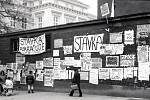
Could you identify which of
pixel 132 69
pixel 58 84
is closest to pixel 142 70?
pixel 132 69

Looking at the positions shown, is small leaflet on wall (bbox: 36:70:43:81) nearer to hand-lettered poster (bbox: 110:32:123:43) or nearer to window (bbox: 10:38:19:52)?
window (bbox: 10:38:19:52)

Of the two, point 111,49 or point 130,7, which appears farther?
point 130,7

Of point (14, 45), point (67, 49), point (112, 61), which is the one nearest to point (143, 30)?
point (112, 61)

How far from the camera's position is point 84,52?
17.4m

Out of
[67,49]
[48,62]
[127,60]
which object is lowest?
[48,62]

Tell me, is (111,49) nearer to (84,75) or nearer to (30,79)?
A: (84,75)

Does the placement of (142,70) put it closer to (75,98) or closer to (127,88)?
(127,88)

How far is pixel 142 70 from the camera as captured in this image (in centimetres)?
1470

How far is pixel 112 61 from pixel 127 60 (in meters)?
0.99

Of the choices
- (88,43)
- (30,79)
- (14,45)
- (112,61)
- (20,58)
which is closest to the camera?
(112,61)

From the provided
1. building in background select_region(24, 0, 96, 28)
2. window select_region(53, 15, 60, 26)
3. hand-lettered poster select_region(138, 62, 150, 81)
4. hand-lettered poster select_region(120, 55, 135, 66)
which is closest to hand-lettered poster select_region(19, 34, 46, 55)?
hand-lettered poster select_region(120, 55, 135, 66)

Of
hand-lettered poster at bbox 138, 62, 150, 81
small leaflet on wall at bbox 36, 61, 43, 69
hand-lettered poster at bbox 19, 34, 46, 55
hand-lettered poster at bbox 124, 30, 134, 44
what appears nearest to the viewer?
hand-lettered poster at bbox 138, 62, 150, 81

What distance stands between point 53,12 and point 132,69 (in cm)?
5199

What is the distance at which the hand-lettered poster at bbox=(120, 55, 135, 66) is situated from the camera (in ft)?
49.8
